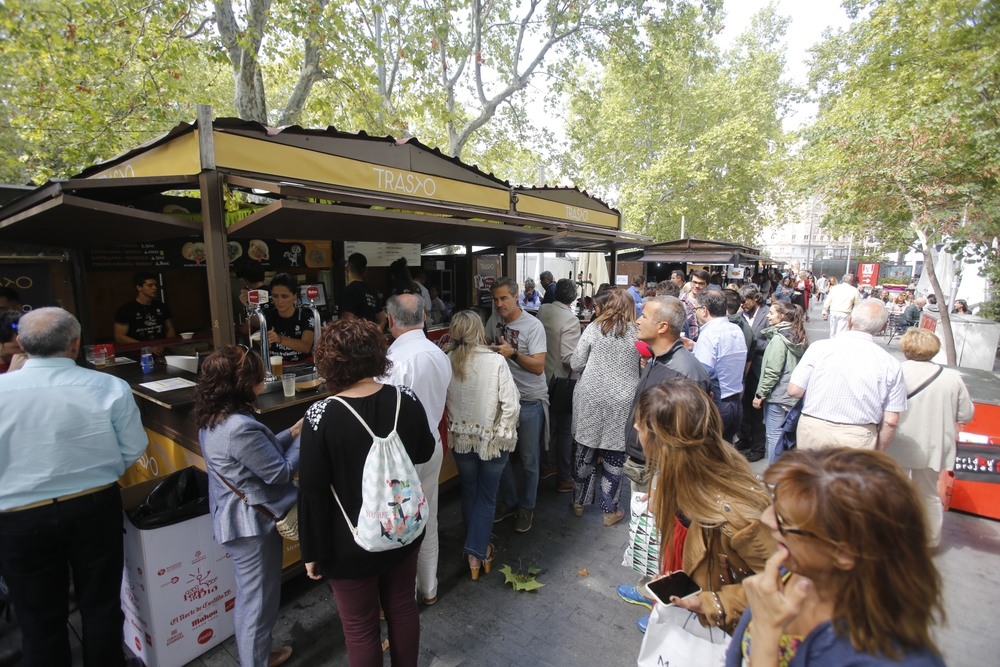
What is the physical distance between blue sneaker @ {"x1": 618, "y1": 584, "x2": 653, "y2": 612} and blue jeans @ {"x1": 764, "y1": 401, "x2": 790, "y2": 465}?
224cm

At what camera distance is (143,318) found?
5.22 metres

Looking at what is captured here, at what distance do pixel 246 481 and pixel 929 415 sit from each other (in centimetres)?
422

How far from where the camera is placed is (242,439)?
78.9 inches

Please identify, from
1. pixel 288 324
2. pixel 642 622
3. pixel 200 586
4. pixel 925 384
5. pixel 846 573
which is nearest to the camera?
pixel 846 573

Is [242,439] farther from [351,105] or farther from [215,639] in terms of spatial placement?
[351,105]

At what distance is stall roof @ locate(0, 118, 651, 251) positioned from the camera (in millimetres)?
2877

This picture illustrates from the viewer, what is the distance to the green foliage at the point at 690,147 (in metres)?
17.7

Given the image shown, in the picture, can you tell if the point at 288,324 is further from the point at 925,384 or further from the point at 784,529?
the point at 925,384

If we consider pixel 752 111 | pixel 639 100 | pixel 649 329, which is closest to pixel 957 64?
pixel 649 329

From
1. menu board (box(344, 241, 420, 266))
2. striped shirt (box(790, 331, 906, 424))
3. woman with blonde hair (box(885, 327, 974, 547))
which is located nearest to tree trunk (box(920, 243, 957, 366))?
woman with blonde hair (box(885, 327, 974, 547))

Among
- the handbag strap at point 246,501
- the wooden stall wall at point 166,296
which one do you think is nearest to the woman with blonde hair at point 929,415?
the handbag strap at point 246,501

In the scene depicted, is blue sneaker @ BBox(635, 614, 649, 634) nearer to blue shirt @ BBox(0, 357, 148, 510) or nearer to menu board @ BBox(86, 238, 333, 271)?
blue shirt @ BBox(0, 357, 148, 510)

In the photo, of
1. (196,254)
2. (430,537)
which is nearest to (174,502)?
(430,537)

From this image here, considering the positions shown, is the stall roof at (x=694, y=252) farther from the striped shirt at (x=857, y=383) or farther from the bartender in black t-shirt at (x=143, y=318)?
the bartender in black t-shirt at (x=143, y=318)
